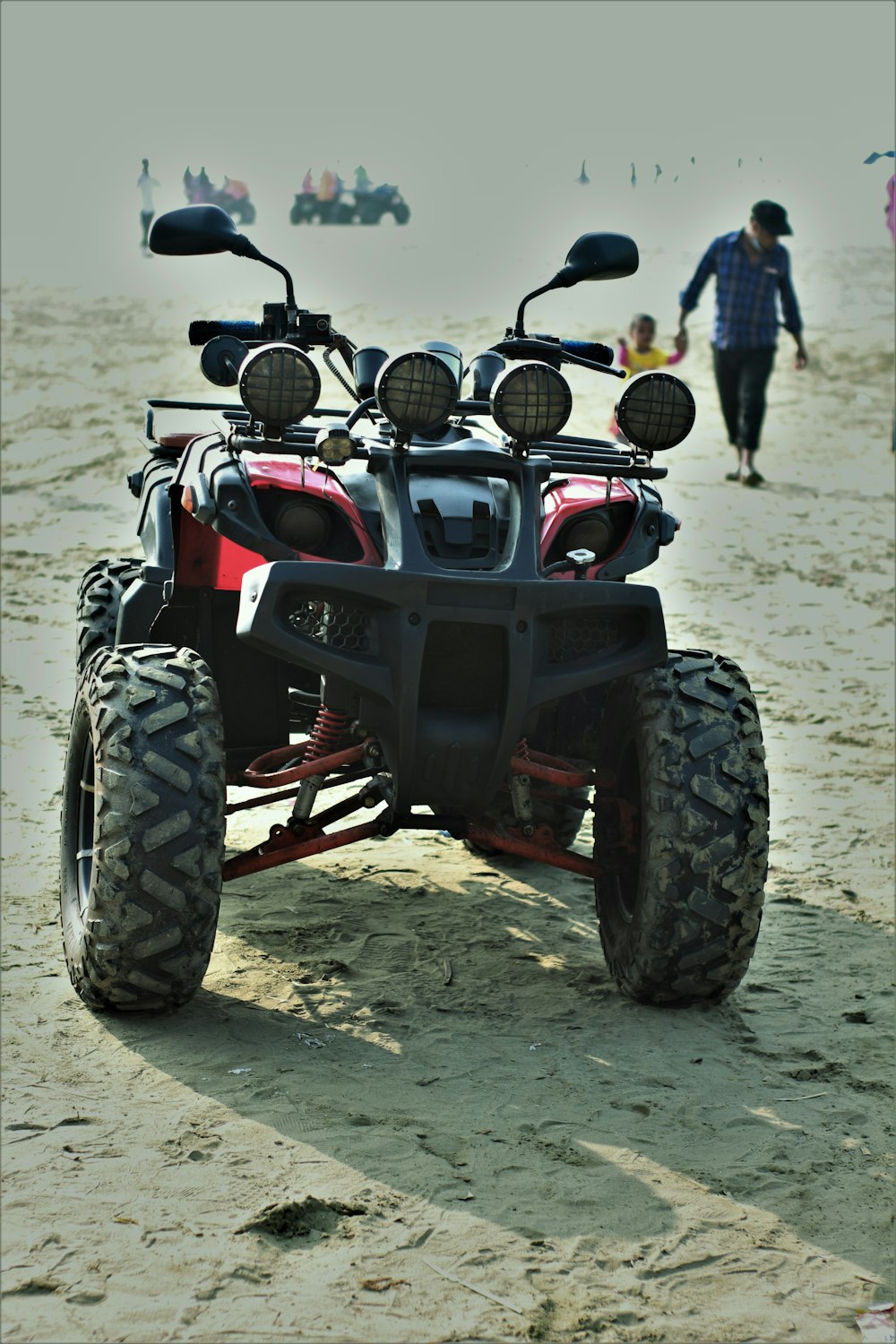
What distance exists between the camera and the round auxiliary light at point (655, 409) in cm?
408

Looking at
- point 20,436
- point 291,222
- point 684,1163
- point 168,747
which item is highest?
point 291,222

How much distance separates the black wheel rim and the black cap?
29.3 feet

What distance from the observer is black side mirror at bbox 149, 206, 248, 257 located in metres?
4.32

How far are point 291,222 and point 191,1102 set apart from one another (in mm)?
26206

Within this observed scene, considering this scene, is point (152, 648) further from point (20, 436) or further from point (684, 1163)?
point (20, 436)

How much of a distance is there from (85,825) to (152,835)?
0.70 meters

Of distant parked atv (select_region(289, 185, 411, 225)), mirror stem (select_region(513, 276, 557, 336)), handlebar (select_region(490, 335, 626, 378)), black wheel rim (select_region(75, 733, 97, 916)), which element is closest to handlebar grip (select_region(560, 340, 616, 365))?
handlebar (select_region(490, 335, 626, 378))

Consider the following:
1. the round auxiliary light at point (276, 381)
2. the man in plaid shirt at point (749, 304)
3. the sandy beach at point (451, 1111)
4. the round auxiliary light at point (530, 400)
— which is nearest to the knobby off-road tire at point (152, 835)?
the sandy beach at point (451, 1111)

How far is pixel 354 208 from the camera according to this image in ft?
91.2

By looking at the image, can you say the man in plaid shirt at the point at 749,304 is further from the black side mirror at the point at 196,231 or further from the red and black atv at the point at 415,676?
the black side mirror at the point at 196,231

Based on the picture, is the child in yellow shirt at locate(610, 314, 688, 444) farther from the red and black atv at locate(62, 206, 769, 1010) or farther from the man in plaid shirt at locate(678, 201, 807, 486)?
the red and black atv at locate(62, 206, 769, 1010)

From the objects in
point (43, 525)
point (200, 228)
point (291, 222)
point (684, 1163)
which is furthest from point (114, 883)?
point (291, 222)

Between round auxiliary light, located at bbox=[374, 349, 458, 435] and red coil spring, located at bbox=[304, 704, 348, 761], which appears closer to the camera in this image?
round auxiliary light, located at bbox=[374, 349, 458, 435]

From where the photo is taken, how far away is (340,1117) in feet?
11.6
